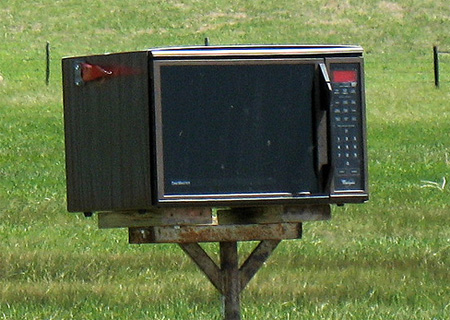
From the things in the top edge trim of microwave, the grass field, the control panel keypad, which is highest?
the top edge trim of microwave

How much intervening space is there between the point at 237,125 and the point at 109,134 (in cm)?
64

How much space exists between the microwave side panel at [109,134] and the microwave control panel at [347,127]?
86cm

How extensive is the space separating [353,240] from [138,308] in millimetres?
3875

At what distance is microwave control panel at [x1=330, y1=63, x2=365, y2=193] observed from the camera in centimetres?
591

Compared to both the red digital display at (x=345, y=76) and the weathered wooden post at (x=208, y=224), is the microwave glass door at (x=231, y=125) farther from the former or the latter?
the weathered wooden post at (x=208, y=224)

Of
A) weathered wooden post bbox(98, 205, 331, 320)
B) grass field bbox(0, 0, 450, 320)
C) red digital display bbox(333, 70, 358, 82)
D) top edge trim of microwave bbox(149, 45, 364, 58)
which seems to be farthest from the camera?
grass field bbox(0, 0, 450, 320)

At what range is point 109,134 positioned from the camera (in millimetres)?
6059

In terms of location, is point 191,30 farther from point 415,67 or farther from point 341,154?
point 341,154

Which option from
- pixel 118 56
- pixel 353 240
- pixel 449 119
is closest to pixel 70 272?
pixel 353 240

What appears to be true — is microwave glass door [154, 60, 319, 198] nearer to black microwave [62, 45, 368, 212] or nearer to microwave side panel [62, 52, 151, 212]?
black microwave [62, 45, 368, 212]

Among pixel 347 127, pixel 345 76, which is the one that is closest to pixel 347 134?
pixel 347 127

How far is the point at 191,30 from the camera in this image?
52.2 meters

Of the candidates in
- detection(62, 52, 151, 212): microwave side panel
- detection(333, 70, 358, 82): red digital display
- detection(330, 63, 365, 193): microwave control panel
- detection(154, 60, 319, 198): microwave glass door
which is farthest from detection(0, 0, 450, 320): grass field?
detection(333, 70, 358, 82): red digital display

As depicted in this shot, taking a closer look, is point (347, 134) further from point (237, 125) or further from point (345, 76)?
point (237, 125)
